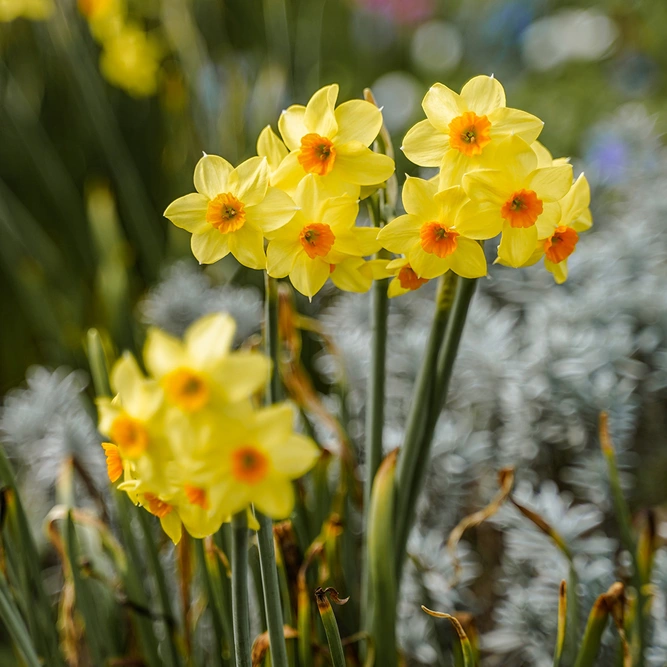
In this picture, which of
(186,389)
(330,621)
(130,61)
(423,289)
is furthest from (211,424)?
(130,61)

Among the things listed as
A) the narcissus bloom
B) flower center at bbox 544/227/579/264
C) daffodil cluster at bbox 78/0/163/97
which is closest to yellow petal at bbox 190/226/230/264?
the narcissus bloom

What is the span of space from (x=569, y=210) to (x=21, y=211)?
149 cm

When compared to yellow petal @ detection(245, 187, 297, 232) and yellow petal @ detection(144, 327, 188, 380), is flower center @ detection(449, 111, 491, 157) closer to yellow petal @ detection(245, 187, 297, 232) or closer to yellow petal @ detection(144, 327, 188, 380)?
yellow petal @ detection(245, 187, 297, 232)

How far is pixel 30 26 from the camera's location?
6.80 feet

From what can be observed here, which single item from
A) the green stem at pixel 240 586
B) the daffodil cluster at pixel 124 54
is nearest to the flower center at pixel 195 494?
the green stem at pixel 240 586

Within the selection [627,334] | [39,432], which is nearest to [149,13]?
[39,432]

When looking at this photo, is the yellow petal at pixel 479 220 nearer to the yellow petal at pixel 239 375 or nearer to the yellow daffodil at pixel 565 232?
the yellow daffodil at pixel 565 232

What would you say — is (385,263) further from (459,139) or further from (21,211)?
(21,211)

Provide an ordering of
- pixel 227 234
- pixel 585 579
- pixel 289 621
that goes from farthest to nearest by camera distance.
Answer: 1. pixel 585 579
2. pixel 289 621
3. pixel 227 234

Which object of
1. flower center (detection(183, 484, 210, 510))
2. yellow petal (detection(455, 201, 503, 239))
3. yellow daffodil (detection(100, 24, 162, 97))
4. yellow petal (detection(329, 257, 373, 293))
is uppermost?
yellow daffodil (detection(100, 24, 162, 97))

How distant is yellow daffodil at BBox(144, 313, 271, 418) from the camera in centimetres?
28

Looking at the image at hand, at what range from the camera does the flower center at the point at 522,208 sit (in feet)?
1.32

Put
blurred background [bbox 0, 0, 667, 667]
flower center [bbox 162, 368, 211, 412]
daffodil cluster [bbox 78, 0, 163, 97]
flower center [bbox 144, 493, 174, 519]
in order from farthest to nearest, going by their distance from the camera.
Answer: daffodil cluster [bbox 78, 0, 163, 97]
blurred background [bbox 0, 0, 667, 667]
flower center [bbox 144, 493, 174, 519]
flower center [bbox 162, 368, 211, 412]

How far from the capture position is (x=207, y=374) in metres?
0.28
